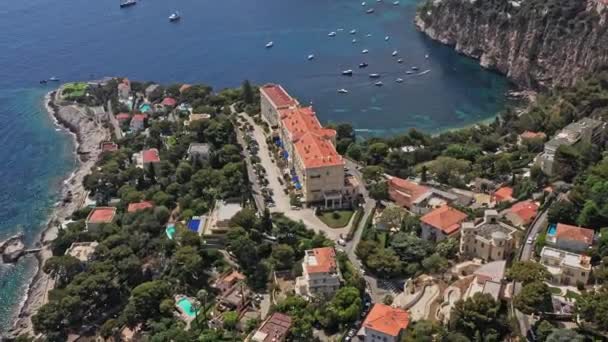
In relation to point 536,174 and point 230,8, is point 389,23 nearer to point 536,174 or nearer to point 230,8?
point 230,8

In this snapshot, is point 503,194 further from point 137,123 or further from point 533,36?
point 533,36

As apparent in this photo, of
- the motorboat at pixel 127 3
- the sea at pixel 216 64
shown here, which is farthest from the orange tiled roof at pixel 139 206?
the motorboat at pixel 127 3

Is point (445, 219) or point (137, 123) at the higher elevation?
point (445, 219)

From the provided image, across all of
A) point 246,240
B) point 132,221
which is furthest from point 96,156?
point 246,240

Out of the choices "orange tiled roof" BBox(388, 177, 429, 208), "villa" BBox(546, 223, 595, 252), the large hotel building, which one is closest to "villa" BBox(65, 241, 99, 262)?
the large hotel building

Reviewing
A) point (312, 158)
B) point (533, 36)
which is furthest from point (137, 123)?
point (533, 36)

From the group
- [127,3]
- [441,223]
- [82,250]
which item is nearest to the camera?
[441,223]
